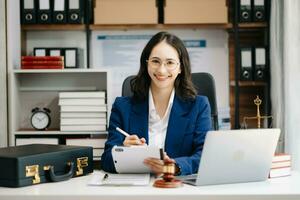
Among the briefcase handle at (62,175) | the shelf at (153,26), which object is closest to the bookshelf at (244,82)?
the shelf at (153,26)

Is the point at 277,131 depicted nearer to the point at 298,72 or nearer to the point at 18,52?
the point at 298,72

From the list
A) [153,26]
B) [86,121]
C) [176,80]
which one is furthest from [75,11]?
[176,80]

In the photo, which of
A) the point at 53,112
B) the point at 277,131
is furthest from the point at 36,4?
the point at 277,131

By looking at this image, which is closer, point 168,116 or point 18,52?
point 168,116

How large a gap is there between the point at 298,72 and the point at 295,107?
0.24 m

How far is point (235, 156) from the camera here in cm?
150

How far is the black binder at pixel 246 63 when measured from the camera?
3447 mm

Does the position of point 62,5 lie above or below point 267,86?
above

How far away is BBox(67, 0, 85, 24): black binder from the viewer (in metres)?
3.43

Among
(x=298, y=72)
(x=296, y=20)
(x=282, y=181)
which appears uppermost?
(x=296, y=20)

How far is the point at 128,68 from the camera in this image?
3.73m

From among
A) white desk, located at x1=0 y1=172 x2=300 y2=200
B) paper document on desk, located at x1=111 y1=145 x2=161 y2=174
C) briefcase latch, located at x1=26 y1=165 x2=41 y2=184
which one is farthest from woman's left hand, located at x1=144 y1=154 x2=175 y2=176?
briefcase latch, located at x1=26 y1=165 x2=41 y2=184

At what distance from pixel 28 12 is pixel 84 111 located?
0.89m

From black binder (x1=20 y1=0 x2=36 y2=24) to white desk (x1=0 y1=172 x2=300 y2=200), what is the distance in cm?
218
